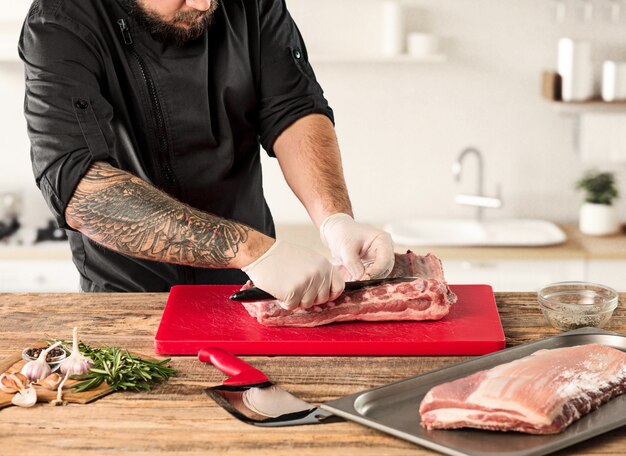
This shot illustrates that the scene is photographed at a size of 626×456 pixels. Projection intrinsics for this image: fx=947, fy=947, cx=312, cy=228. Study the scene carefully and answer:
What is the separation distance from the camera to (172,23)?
226 centimetres

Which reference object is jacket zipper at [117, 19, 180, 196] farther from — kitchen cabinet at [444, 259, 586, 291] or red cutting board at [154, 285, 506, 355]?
kitchen cabinet at [444, 259, 586, 291]

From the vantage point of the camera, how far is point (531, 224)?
14.2 ft

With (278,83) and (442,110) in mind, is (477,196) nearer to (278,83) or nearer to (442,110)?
(442,110)

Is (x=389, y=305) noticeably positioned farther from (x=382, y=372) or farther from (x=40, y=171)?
(x=40, y=171)

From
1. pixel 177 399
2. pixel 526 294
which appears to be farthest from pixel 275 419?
pixel 526 294

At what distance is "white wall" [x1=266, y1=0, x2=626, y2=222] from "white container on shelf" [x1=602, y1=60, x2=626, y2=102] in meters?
0.22

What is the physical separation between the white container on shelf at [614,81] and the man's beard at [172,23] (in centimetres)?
239

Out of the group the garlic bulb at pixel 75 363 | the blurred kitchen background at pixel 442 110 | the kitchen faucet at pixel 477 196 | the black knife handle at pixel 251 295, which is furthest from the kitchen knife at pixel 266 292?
the kitchen faucet at pixel 477 196

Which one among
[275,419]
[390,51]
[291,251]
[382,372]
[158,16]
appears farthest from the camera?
[390,51]

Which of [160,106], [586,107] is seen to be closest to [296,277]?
[160,106]

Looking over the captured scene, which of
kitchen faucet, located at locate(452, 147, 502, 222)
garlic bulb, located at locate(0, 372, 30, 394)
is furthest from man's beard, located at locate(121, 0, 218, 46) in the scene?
kitchen faucet, located at locate(452, 147, 502, 222)

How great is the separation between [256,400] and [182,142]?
97 cm

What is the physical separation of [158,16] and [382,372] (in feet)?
3.46

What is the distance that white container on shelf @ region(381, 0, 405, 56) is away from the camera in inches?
165
